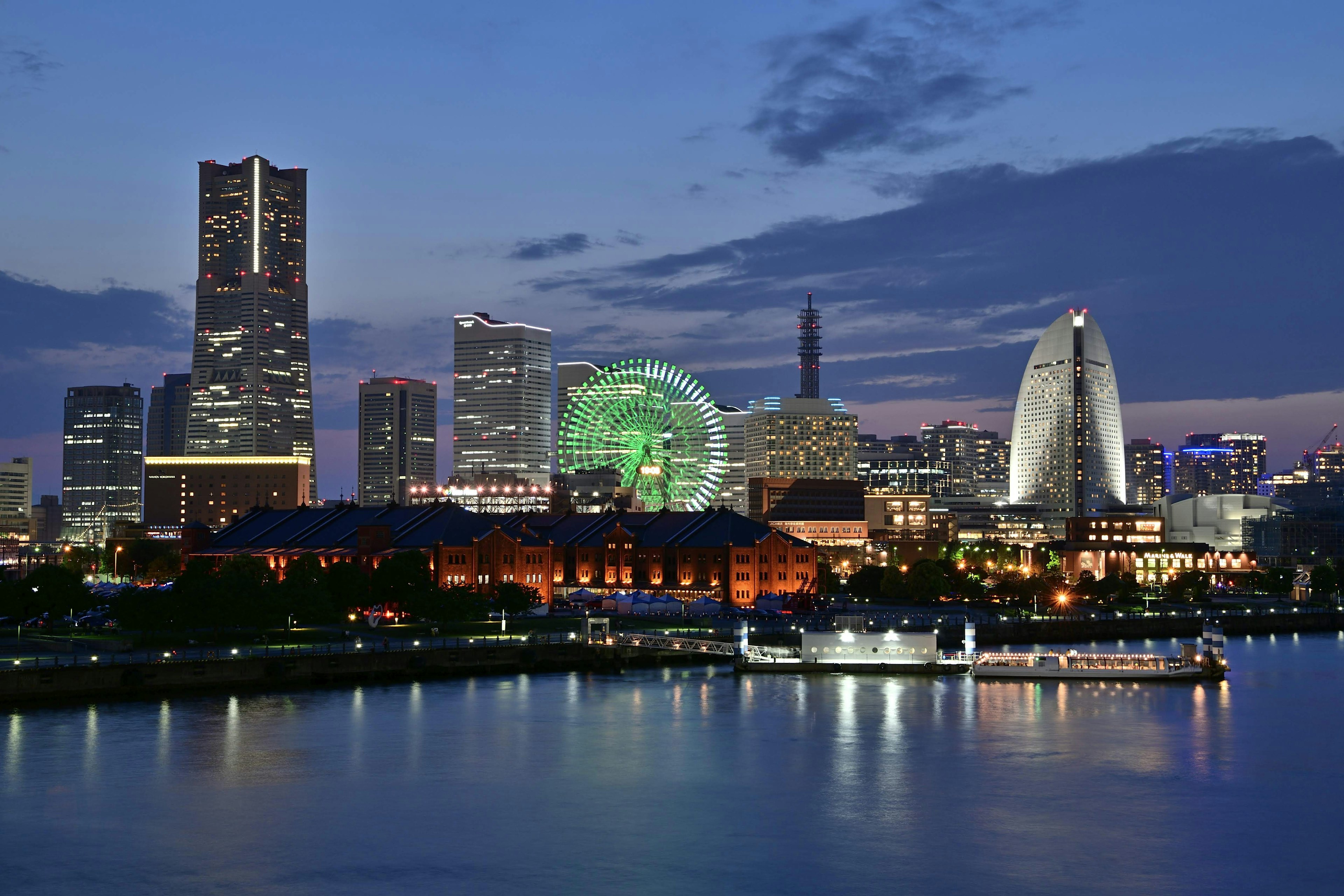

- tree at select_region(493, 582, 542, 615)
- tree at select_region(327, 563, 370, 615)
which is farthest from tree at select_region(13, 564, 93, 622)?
tree at select_region(493, 582, 542, 615)

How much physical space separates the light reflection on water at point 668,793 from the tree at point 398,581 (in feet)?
121

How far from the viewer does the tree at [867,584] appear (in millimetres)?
191750

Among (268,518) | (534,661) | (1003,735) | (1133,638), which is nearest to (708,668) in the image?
(534,661)

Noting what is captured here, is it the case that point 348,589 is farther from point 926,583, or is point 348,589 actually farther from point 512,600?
point 926,583

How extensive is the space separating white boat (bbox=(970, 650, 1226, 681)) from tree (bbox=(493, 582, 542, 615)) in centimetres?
4285

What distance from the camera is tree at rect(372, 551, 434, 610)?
428 feet

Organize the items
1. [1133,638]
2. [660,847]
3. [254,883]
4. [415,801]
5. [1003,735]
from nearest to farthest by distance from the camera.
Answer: [254,883], [660,847], [415,801], [1003,735], [1133,638]

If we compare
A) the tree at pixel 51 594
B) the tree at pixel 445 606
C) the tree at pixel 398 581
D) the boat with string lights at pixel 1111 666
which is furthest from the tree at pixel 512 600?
the boat with string lights at pixel 1111 666

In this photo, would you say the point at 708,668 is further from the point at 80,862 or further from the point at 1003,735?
the point at 80,862

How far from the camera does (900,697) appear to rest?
304 ft

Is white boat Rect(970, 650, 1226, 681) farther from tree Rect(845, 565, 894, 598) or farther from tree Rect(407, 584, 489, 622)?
tree Rect(845, 565, 894, 598)

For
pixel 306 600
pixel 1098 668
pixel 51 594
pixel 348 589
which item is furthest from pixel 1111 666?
pixel 51 594

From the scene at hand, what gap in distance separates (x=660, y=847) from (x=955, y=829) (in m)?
11.3

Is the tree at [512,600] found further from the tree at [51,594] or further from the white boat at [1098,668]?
the white boat at [1098,668]
